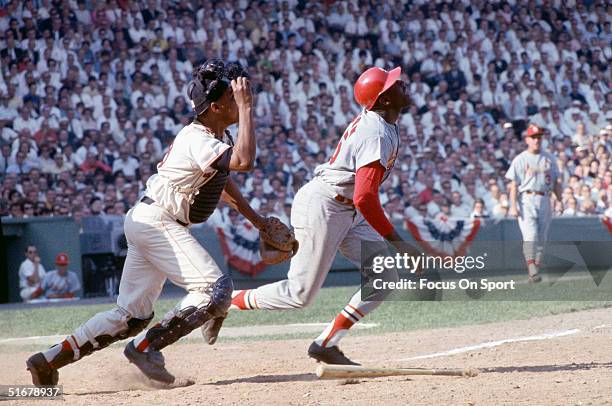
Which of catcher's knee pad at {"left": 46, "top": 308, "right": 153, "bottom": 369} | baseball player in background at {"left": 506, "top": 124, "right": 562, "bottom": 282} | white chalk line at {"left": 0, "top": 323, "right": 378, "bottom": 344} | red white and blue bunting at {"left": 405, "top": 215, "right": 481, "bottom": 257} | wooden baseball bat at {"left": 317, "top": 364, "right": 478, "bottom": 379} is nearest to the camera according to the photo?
catcher's knee pad at {"left": 46, "top": 308, "right": 153, "bottom": 369}

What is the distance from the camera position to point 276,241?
5.90m

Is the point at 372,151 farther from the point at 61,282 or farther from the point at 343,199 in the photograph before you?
the point at 61,282

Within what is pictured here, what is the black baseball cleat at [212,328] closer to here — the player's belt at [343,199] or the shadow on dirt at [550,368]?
the player's belt at [343,199]

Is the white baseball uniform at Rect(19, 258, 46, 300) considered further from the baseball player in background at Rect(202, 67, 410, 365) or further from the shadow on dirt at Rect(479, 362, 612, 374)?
the shadow on dirt at Rect(479, 362, 612, 374)

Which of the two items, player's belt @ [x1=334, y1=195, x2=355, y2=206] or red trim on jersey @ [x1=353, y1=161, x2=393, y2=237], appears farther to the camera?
player's belt @ [x1=334, y1=195, x2=355, y2=206]

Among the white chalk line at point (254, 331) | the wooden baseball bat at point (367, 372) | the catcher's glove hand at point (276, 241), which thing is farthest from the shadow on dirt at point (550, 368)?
the white chalk line at point (254, 331)

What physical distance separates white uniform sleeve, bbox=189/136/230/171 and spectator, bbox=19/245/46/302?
832cm

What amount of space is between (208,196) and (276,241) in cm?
50

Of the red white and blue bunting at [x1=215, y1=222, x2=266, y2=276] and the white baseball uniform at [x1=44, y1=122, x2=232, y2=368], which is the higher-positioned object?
the white baseball uniform at [x1=44, y1=122, x2=232, y2=368]

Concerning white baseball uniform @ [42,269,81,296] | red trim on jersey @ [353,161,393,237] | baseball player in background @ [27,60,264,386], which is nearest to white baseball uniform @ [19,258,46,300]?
white baseball uniform @ [42,269,81,296]

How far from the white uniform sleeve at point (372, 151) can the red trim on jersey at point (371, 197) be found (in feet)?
0.09

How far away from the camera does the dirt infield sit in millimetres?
5375

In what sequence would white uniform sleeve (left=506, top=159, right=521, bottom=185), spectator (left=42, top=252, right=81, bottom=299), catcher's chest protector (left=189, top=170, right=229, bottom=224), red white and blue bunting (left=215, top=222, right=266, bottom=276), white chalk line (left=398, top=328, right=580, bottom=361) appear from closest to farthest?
catcher's chest protector (left=189, top=170, right=229, bottom=224)
white chalk line (left=398, top=328, right=580, bottom=361)
white uniform sleeve (left=506, top=159, right=521, bottom=185)
spectator (left=42, top=252, right=81, bottom=299)
red white and blue bunting (left=215, top=222, right=266, bottom=276)

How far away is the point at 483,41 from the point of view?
21.3m
